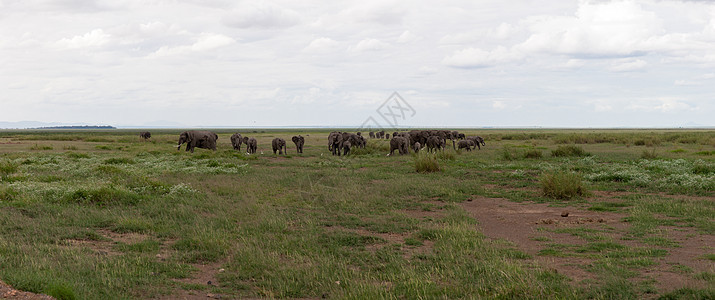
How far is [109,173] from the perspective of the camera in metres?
19.6

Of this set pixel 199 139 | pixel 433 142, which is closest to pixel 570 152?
pixel 433 142

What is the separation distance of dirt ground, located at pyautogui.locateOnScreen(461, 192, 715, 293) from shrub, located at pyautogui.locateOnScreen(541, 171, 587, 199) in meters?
0.57

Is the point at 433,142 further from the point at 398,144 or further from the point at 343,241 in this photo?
the point at 343,241

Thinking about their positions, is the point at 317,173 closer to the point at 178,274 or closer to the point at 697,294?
the point at 178,274

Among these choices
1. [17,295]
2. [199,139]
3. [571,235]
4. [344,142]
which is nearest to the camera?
[17,295]

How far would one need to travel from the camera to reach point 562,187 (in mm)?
14742

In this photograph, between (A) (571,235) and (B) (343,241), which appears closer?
(B) (343,241)

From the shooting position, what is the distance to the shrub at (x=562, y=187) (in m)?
14.7

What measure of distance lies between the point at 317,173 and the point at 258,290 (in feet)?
48.3

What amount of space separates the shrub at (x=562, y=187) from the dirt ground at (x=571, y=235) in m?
0.57

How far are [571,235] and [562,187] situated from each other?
204 inches

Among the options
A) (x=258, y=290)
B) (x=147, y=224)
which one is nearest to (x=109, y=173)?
(x=147, y=224)

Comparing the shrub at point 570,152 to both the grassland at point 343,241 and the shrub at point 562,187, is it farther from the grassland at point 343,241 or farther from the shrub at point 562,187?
the shrub at point 562,187

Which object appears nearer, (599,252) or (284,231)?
(599,252)
